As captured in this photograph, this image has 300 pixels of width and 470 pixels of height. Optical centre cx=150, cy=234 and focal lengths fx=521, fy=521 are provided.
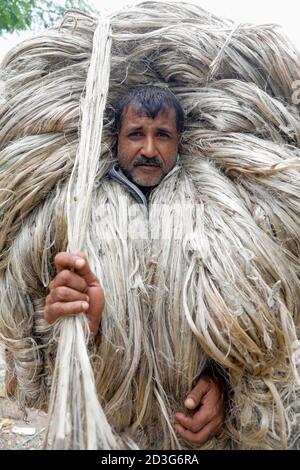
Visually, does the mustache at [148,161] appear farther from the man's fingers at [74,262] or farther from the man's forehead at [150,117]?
the man's fingers at [74,262]

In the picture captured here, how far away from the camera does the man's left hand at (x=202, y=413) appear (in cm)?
112

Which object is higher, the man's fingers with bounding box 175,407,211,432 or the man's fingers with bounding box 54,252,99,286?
the man's fingers with bounding box 54,252,99,286

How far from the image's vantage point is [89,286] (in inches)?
40.1

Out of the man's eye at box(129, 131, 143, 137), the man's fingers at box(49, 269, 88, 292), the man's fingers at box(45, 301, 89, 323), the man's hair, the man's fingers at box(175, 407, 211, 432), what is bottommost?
the man's fingers at box(175, 407, 211, 432)

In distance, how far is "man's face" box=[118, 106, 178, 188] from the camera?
51.2 inches

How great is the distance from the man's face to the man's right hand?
375 millimetres

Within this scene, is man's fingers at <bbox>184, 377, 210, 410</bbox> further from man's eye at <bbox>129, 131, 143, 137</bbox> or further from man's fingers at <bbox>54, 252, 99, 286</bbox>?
man's eye at <bbox>129, 131, 143, 137</bbox>

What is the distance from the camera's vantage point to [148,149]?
1296mm

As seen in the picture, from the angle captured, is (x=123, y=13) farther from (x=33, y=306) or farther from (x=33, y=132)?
(x=33, y=306)

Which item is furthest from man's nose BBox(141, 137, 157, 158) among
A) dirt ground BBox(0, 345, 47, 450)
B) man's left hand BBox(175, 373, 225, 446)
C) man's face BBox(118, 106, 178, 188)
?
dirt ground BBox(0, 345, 47, 450)

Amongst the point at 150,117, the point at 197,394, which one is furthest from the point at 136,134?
the point at 197,394

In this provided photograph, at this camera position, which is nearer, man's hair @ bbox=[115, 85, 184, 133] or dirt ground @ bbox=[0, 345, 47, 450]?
man's hair @ bbox=[115, 85, 184, 133]

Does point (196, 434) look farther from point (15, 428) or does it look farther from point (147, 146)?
point (15, 428)

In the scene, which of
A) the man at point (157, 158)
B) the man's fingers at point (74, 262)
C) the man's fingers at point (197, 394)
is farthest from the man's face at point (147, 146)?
the man's fingers at point (197, 394)
